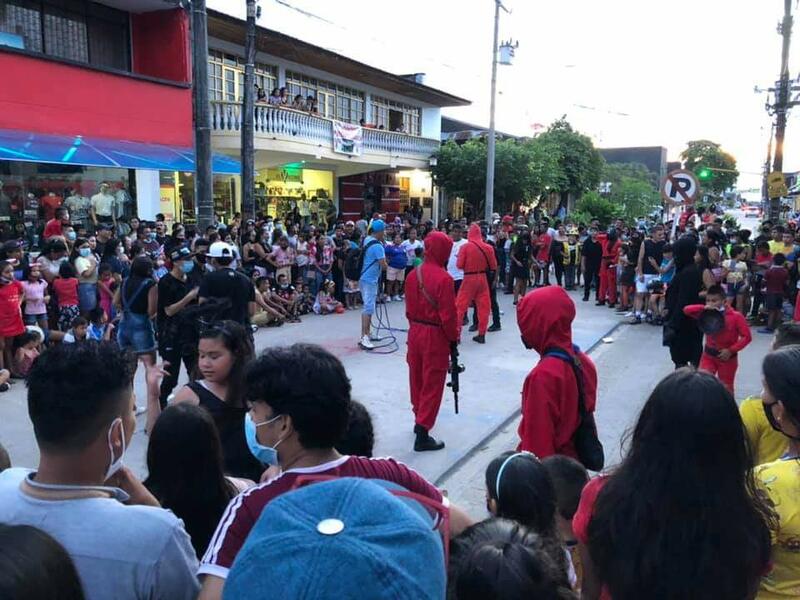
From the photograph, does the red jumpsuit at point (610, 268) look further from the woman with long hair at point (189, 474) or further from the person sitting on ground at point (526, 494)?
the woman with long hair at point (189, 474)

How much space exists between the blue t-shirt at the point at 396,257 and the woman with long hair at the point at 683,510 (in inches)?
462

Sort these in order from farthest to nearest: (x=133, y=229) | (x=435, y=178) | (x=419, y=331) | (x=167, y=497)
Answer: (x=435, y=178), (x=133, y=229), (x=419, y=331), (x=167, y=497)

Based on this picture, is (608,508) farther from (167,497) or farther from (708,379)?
(167,497)

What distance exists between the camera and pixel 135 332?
592cm

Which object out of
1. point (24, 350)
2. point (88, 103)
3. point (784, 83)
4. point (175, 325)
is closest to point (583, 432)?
point (175, 325)

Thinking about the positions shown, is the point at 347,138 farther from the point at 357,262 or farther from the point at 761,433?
the point at 761,433

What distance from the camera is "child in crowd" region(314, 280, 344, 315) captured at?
40.4 feet

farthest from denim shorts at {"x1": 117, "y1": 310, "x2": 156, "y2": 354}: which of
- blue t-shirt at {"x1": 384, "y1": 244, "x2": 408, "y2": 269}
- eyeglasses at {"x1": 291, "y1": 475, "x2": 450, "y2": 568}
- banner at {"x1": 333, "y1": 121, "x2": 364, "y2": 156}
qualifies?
banner at {"x1": 333, "y1": 121, "x2": 364, "y2": 156}

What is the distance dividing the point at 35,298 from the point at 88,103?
24.6 ft

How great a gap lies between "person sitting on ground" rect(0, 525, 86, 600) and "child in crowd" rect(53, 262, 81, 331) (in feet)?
25.7

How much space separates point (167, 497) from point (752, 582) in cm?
183

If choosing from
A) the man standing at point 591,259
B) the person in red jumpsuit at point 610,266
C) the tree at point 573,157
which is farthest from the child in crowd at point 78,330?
the tree at point 573,157

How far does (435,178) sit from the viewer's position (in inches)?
1153

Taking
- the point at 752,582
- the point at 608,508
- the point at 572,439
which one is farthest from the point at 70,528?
the point at 572,439
